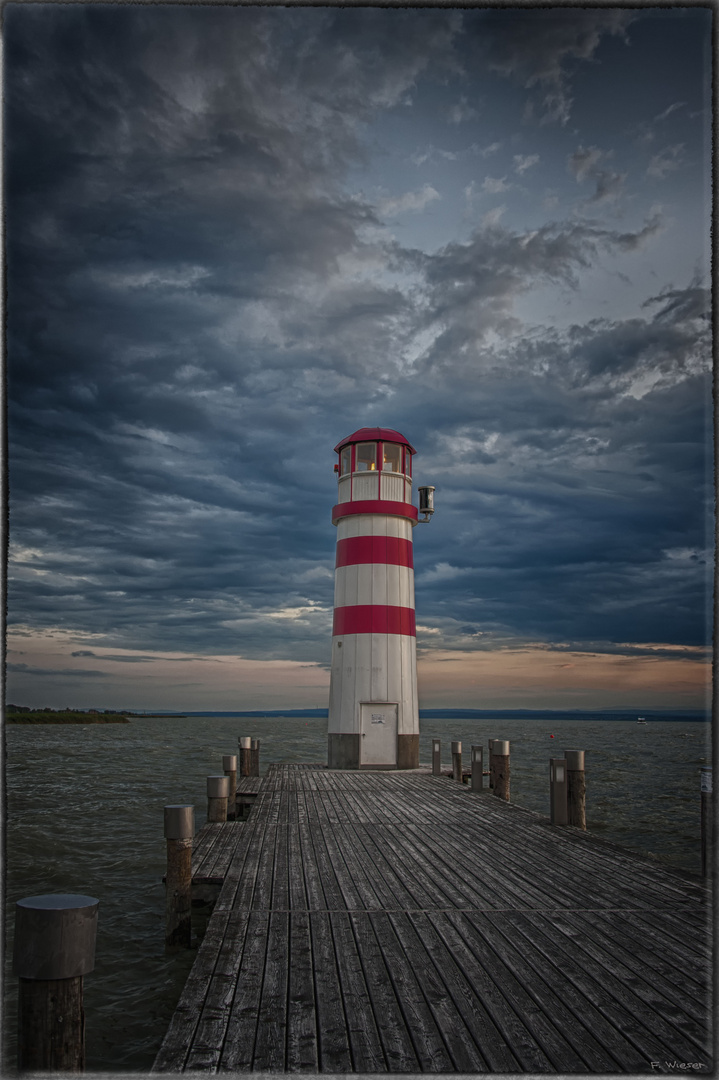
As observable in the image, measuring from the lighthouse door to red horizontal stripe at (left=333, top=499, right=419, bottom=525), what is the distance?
4.34 metres

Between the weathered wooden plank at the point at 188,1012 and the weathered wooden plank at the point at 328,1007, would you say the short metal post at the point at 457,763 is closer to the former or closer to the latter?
the weathered wooden plank at the point at 328,1007

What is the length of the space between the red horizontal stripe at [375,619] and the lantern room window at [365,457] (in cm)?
324

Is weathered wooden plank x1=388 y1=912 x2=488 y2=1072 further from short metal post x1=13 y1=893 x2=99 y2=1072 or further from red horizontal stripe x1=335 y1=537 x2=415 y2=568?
red horizontal stripe x1=335 y1=537 x2=415 y2=568

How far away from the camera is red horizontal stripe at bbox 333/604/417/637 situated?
15273 millimetres

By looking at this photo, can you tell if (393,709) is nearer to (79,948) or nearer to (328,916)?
(328,916)

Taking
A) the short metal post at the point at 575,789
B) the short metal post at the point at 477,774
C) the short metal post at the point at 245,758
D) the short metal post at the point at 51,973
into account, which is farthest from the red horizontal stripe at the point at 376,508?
the short metal post at the point at 51,973

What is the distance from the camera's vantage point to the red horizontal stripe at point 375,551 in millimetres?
15539

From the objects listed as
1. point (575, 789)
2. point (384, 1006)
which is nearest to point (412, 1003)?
point (384, 1006)

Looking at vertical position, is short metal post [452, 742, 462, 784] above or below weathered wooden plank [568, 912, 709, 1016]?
below

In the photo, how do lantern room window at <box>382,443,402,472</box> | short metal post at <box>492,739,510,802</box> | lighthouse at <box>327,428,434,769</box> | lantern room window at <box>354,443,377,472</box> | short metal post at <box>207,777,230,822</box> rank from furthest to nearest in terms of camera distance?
lantern room window at <box>382,443,402,472</box>, lantern room window at <box>354,443,377,472</box>, lighthouse at <box>327,428,434,769</box>, short metal post at <box>492,739,510,802</box>, short metal post at <box>207,777,230,822</box>

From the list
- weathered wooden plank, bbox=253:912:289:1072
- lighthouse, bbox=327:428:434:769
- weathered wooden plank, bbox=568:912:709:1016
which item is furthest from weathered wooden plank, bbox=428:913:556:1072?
lighthouse, bbox=327:428:434:769

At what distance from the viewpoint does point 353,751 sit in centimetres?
1525

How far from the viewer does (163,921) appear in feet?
28.7

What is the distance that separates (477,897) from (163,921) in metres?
5.00
